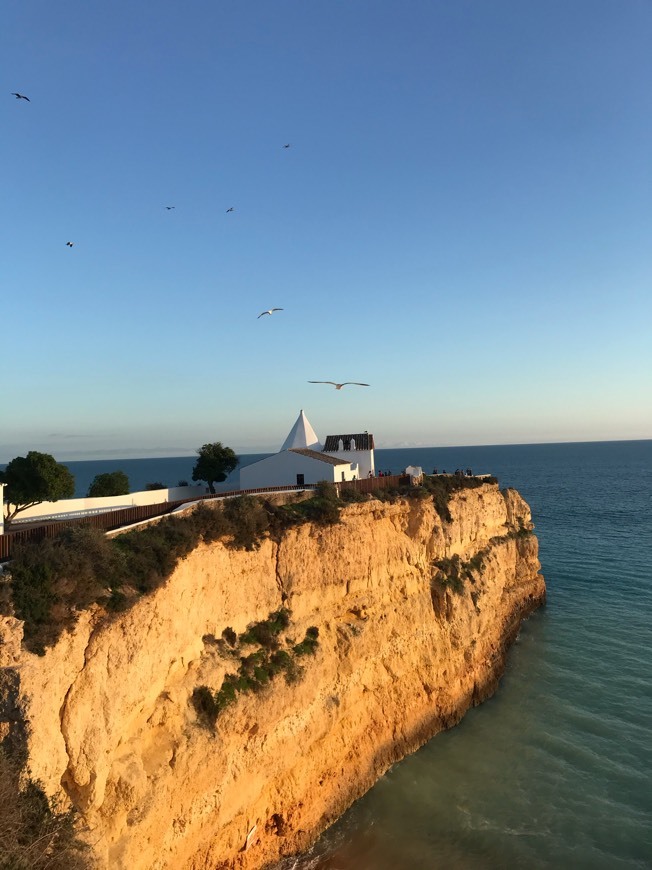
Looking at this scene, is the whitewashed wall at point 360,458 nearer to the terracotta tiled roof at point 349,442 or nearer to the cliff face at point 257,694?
the terracotta tiled roof at point 349,442

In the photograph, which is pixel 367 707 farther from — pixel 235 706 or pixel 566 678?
pixel 566 678

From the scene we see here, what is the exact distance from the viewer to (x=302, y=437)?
41.2 metres

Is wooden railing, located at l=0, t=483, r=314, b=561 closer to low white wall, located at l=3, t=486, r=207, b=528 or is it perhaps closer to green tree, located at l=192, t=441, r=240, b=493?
low white wall, located at l=3, t=486, r=207, b=528

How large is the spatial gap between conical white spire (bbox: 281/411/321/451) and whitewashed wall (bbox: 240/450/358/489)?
9.12m

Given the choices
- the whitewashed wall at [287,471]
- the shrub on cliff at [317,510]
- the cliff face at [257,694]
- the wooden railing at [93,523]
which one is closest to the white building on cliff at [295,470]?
the whitewashed wall at [287,471]

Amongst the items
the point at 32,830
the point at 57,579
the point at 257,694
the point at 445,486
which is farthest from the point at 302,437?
the point at 32,830

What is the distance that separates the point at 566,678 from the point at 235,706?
17.1 metres

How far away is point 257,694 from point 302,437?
2777 centimetres

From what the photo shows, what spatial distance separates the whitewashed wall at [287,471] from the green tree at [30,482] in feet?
38.7

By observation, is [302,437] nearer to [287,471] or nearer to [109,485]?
[287,471]

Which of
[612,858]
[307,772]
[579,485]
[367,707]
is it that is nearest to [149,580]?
[307,772]

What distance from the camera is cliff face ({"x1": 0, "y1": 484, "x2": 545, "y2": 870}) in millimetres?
10891

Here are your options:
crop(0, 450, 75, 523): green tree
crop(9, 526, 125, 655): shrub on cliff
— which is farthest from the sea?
crop(0, 450, 75, 523): green tree

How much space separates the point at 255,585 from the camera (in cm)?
1634
